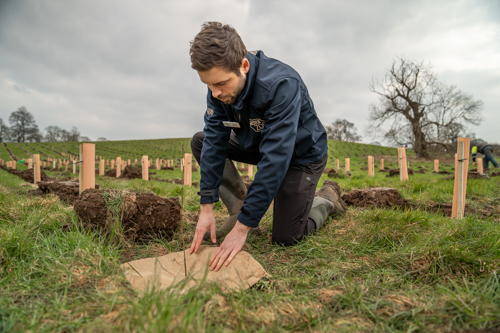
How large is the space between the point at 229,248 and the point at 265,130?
3.00 ft

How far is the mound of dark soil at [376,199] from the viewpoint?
386 centimetres

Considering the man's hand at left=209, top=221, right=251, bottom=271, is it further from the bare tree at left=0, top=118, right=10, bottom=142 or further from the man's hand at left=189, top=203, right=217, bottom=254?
the bare tree at left=0, top=118, right=10, bottom=142

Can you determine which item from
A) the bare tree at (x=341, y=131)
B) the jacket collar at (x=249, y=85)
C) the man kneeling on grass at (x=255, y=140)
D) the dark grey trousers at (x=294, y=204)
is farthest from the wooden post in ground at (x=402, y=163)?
the bare tree at (x=341, y=131)

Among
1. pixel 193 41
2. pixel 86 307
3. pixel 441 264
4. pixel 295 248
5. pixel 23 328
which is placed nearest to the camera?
pixel 23 328

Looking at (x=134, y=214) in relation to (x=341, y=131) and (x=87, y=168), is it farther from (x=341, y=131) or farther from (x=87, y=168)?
(x=341, y=131)

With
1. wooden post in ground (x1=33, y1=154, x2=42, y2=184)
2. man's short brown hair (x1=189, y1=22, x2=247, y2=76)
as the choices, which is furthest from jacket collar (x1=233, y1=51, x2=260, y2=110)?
wooden post in ground (x1=33, y1=154, x2=42, y2=184)

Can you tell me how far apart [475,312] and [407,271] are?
53 centimetres

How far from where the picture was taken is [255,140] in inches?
99.0

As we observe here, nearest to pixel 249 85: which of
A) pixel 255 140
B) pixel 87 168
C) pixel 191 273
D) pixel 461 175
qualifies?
pixel 255 140

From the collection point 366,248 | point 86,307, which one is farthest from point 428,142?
point 86,307

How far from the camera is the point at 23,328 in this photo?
116 cm

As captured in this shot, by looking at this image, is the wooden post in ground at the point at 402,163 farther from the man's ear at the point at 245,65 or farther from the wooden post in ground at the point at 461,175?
the man's ear at the point at 245,65

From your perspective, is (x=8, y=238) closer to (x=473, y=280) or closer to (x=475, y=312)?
(x=475, y=312)

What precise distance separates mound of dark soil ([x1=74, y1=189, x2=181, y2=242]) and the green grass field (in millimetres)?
150
